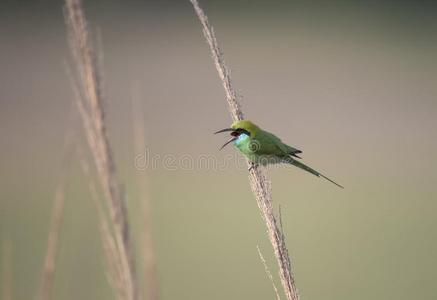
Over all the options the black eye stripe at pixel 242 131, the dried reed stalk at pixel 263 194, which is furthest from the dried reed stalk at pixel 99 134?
the black eye stripe at pixel 242 131

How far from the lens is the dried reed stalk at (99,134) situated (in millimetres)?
781

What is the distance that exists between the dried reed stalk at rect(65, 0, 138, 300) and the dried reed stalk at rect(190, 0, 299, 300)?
50 centimetres

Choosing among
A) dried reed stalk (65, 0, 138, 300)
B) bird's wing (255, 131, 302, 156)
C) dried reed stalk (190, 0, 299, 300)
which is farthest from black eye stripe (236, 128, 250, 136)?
dried reed stalk (65, 0, 138, 300)

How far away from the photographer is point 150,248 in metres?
0.80

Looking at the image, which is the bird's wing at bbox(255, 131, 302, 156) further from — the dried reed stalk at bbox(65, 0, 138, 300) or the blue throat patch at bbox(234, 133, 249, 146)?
the dried reed stalk at bbox(65, 0, 138, 300)

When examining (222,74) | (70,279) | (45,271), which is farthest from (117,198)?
(70,279)

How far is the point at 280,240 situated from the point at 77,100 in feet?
2.26

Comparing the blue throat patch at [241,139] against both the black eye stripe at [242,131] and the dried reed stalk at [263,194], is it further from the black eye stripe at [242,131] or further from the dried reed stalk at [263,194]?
the dried reed stalk at [263,194]

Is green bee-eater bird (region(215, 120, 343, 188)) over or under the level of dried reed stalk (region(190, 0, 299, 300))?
over

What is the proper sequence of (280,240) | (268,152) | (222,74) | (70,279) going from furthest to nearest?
(268,152), (70,279), (222,74), (280,240)

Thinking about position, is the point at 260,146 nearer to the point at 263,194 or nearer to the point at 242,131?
the point at 242,131

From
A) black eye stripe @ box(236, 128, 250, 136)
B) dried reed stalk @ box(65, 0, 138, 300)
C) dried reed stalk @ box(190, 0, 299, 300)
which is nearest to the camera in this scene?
dried reed stalk @ box(65, 0, 138, 300)

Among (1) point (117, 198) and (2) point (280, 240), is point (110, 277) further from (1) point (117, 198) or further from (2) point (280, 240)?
(2) point (280, 240)

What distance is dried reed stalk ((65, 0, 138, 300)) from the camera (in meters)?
0.78
